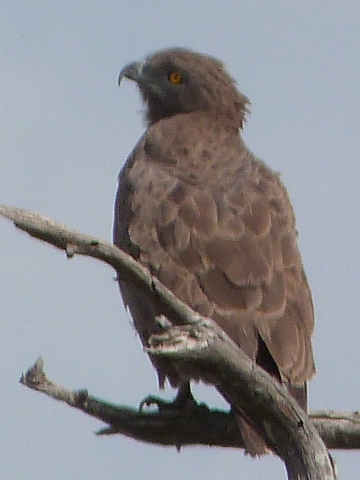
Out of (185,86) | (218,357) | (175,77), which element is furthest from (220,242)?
(175,77)

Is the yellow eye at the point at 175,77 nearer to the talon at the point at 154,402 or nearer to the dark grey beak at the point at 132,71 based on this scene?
the dark grey beak at the point at 132,71

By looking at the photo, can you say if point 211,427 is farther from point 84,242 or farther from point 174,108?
point 174,108

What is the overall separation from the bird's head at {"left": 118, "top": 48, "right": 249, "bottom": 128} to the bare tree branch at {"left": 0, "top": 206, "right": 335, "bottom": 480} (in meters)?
4.58

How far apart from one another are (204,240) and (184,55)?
341 centimetres

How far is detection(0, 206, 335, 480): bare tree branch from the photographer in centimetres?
609

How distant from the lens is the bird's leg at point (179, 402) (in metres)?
8.70

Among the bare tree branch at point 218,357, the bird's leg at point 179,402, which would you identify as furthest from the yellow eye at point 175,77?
the bare tree branch at point 218,357

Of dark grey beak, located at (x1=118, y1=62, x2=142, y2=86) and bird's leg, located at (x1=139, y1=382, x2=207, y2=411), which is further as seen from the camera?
dark grey beak, located at (x1=118, y1=62, x2=142, y2=86)

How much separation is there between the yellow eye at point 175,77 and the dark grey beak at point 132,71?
1.14 feet

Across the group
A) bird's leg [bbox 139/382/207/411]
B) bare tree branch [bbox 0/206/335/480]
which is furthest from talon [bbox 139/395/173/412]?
bare tree branch [bbox 0/206/335/480]

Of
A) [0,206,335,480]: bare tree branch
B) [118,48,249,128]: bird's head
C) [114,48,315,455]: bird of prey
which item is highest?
[118,48,249,128]: bird's head

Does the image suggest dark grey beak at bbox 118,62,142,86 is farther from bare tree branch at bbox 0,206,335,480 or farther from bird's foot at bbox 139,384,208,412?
bare tree branch at bbox 0,206,335,480

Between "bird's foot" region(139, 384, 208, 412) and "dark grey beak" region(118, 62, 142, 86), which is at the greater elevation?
"dark grey beak" region(118, 62, 142, 86)

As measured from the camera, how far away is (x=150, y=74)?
11.2 metres
